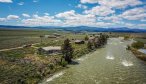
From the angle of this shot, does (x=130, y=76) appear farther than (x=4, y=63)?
No

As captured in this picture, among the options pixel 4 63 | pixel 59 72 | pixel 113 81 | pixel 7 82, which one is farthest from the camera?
pixel 4 63

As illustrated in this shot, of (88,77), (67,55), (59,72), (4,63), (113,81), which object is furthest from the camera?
(67,55)

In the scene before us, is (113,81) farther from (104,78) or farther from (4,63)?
(4,63)

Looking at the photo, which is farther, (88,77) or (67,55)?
(67,55)

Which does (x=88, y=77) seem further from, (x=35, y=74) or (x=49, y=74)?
(x=35, y=74)

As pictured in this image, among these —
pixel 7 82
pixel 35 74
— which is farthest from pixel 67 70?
pixel 7 82

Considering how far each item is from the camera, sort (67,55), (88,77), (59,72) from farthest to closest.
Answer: (67,55), (59,72), (88,77)

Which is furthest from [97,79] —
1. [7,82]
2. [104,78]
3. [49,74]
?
[7,82]

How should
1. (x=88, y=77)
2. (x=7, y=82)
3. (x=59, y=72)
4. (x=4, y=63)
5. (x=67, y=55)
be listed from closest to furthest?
(x=7, y=82) < (x=88, y=77) < (x=59, y=72) < (x=4, y=63) < (x=67, y=55)

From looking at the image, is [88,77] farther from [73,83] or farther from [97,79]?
[73,83]
